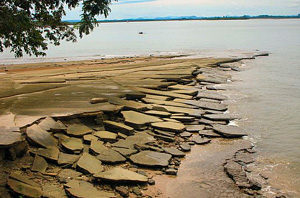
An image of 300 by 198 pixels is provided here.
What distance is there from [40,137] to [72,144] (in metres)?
0.58

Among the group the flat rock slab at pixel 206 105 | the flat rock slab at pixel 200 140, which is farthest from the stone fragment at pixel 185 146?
the flat rock slab at pixel 206 105

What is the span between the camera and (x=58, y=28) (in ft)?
24.2

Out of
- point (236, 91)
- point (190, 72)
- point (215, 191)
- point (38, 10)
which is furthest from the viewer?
point (190, 72)

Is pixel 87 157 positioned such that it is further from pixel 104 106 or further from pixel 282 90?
pixel 282 90

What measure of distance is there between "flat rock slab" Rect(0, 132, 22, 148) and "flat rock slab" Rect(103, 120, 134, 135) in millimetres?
2187

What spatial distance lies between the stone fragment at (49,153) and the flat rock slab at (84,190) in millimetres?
759

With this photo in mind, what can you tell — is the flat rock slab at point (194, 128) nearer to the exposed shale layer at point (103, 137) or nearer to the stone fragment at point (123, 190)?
the exposed shale layer at point (103, 137)

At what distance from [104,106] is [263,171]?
405 cm

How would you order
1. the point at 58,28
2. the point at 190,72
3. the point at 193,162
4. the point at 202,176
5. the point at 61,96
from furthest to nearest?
the point at 190,72, the point at 61,96, the point at 58,28, the point at 193,162, the point at 202,176

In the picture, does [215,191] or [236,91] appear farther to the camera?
[236,91]

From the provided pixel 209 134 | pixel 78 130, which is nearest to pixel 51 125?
pixel 78 130

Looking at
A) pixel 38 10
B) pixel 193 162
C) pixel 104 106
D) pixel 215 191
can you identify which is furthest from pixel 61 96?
pixel 215 191

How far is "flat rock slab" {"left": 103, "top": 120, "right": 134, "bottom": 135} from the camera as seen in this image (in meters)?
7.01

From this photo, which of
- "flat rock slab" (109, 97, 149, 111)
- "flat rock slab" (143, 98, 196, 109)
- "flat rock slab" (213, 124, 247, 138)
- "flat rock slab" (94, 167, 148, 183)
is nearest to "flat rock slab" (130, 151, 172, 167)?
"flat rock slab" (94, 167, 148, 183)
